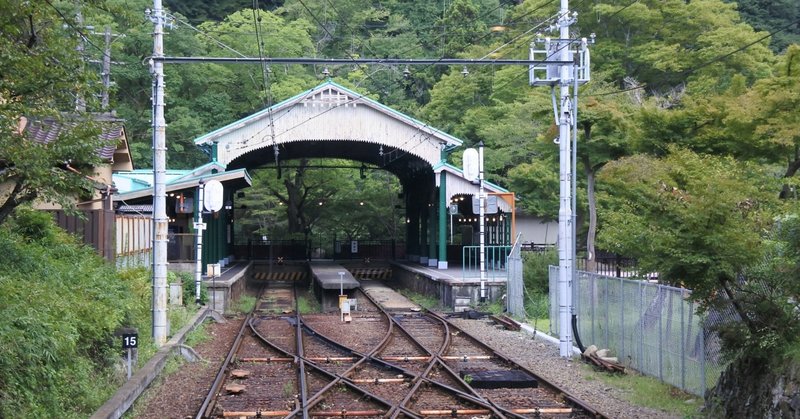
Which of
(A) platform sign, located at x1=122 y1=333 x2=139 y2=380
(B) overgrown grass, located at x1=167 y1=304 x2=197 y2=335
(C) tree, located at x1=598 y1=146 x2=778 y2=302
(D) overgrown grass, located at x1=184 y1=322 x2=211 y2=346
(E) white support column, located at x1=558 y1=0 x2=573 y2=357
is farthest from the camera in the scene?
(B) overgrown grass, located at x1=167 y1=304 x2=197 y2=335


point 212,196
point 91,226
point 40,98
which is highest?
Answer: point 40,98

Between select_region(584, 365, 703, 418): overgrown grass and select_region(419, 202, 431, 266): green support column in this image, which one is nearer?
select_region(584, 365, 703, 418): overgrown grass

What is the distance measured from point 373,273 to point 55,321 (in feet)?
116

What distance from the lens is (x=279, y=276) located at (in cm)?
4225

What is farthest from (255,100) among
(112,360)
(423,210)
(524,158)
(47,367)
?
(47,367)

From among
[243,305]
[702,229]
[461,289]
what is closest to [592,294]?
[702,229]

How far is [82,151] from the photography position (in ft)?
33.6

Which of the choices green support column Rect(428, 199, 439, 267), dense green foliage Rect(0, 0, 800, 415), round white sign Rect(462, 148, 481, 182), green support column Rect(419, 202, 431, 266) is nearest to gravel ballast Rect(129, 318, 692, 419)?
dense green foliage Rect(0, 0, 800, 415)

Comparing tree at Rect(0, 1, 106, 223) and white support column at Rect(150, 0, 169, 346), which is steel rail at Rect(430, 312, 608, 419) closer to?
white support column at Rect(150, 0, 169, 346)

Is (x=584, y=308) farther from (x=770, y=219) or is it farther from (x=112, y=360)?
(x=112, y=360)

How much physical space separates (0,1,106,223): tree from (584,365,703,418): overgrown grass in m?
7.61

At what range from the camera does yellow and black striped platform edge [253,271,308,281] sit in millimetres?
41656

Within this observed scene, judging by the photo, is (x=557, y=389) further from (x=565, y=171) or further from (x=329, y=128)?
(x=329, y=128)

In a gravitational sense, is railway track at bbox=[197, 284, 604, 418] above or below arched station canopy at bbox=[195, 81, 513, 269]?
below
